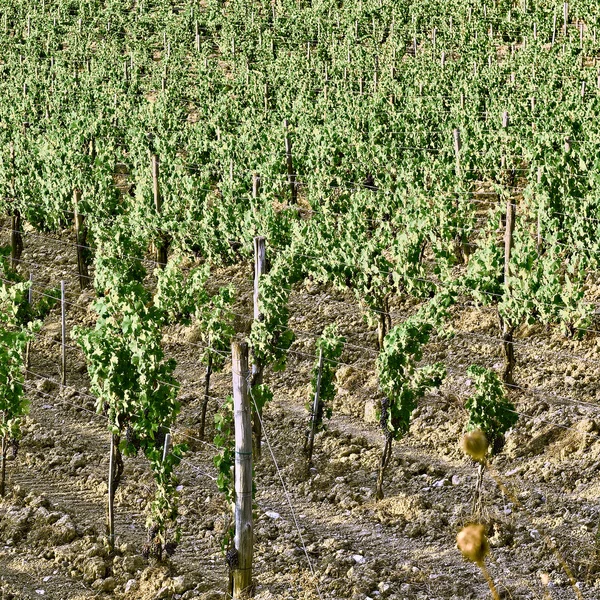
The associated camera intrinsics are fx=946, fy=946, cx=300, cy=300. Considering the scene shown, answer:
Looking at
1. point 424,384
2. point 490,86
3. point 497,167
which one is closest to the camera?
point 424,384

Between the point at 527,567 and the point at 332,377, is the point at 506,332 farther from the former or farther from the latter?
the point at 527,567

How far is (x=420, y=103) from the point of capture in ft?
67.2

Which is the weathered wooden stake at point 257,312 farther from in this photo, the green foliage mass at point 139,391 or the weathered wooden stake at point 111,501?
the weathered wooden stake at point 111,501

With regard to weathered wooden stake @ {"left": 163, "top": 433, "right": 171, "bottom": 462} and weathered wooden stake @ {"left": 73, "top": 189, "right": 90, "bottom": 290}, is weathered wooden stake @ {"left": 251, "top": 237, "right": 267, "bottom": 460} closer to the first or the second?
weathered wooden stake @ {"left": 163, "top": 433, "right": 171, "bottom": 462}

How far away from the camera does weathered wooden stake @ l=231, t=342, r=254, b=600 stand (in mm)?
6984

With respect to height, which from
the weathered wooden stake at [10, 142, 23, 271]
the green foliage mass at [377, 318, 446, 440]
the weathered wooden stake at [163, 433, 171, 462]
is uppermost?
the green foliage mass at [377, 318, 446, 440]

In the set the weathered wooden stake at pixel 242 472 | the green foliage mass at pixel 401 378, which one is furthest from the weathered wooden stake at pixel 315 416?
the weathered wooden stake at pixel 242 472

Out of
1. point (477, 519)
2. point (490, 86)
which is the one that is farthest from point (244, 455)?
point (490, 86)

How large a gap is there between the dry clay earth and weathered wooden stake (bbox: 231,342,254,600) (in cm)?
78

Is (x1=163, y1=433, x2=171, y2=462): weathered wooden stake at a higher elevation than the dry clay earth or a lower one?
higher

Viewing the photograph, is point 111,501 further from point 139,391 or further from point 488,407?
point 488,407

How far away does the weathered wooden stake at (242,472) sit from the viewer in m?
6.98

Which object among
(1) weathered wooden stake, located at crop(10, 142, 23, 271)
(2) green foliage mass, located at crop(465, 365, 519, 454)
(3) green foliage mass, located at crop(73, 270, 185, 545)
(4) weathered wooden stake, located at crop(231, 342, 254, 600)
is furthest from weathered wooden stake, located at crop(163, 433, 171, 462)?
(1) weathered wooden stake, located at crop(10, 142, 23, 271)

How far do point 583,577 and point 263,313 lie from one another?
4285 mm
